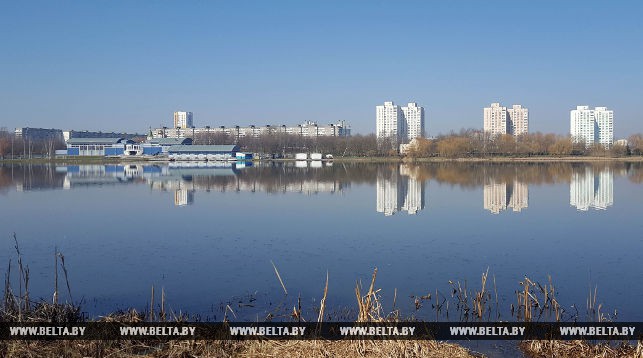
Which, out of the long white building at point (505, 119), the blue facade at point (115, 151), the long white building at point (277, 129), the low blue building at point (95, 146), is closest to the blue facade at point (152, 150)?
the low blue building at point (95, 146)

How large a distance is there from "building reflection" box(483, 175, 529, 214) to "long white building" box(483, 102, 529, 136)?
68252 millimetres

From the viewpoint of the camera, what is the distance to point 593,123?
260 ft

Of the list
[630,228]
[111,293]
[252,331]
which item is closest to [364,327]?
[252,331]

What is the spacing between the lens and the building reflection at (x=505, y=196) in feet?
40.9

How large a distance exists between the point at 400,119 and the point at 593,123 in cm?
2787

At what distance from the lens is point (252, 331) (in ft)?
12.1

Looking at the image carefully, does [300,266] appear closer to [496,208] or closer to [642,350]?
[642,350]

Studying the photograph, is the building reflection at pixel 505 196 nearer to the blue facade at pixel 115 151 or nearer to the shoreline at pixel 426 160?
the shoreline at pixel 426 160

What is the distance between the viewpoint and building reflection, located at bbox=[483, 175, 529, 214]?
1247 cm

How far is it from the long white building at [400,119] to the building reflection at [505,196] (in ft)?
238

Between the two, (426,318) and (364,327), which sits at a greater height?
(364,327)

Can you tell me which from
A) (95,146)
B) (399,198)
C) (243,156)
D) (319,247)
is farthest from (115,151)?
(319,247)

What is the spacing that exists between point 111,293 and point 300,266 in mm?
2067

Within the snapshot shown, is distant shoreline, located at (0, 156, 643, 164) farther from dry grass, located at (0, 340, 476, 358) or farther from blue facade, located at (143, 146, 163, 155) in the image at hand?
dry grass, located at (0, 340, 476, 358)
